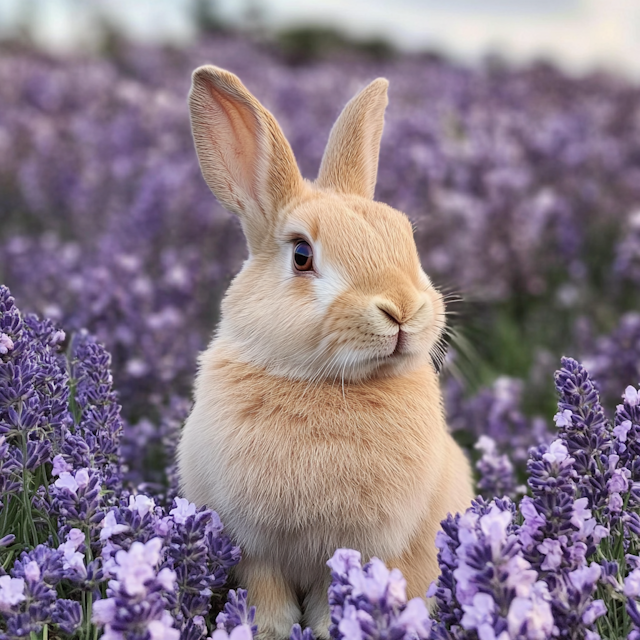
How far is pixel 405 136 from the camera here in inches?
296

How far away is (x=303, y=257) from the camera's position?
2.34 meters

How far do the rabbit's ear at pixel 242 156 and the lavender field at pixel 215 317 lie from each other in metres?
0.69

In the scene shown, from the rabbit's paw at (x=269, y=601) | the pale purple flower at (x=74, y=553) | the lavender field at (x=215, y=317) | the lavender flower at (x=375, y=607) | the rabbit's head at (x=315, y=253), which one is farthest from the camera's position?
the rabbit's paw at (x=269, y=601)

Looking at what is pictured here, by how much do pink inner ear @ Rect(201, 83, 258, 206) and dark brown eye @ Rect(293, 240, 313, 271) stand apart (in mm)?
339

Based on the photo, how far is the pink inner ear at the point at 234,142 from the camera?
256cm

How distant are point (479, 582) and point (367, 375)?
0.72 m

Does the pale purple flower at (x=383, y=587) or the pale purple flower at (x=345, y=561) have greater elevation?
the pale purple flower at (x=383, y=587)

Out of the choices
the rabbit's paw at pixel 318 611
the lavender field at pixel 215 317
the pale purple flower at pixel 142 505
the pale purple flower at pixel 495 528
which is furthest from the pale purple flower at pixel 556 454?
the pale purple flower at pixel 142 505

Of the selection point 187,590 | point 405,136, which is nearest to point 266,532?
point 187,590

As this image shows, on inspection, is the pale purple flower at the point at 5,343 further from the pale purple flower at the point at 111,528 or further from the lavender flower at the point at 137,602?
the lavender flower at the point at 137,602

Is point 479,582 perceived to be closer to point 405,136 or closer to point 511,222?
point 511,222

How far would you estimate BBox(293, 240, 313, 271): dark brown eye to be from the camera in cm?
232

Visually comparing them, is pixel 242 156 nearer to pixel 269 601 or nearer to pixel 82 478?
pixel 82 478

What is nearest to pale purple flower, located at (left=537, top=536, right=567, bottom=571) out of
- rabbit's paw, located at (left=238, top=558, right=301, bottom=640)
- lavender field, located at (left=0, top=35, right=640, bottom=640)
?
lavender field, located at (left=0, top=35, right=640, bottom=640)
